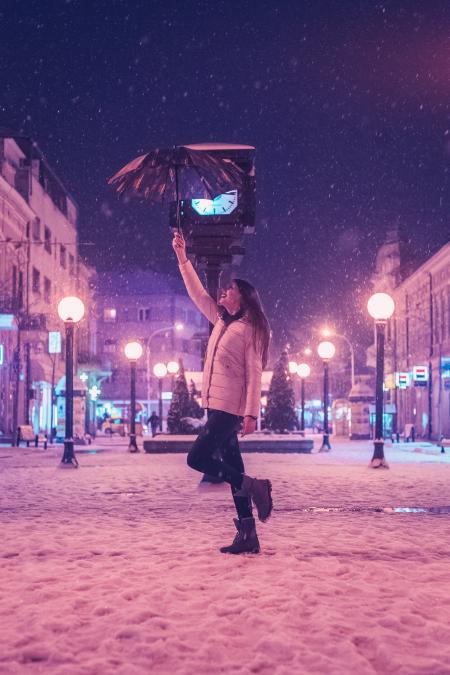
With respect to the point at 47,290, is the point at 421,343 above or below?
below

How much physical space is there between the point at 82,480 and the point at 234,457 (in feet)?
25.0

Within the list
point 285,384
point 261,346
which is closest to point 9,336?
point 285,384

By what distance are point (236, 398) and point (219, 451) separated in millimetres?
394

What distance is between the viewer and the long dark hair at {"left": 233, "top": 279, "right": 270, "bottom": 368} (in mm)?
6016

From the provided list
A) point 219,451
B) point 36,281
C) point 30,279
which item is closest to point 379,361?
point 219,451

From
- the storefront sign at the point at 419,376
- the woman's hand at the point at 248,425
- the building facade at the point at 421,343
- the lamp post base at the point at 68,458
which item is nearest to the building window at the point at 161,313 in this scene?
the building facade at the point at 421,343

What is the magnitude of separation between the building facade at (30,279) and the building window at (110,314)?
26261 millimetres


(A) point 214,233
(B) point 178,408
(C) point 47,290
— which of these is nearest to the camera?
(A) point 214,233

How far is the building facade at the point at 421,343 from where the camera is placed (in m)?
42.9

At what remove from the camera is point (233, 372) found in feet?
19.3

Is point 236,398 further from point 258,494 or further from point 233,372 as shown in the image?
point 258,494

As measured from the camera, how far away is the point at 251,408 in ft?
18.9

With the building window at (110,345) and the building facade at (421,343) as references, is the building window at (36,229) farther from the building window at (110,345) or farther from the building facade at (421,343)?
the building window at (110,345)

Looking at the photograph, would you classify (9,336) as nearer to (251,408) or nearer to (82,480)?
(82,480)
